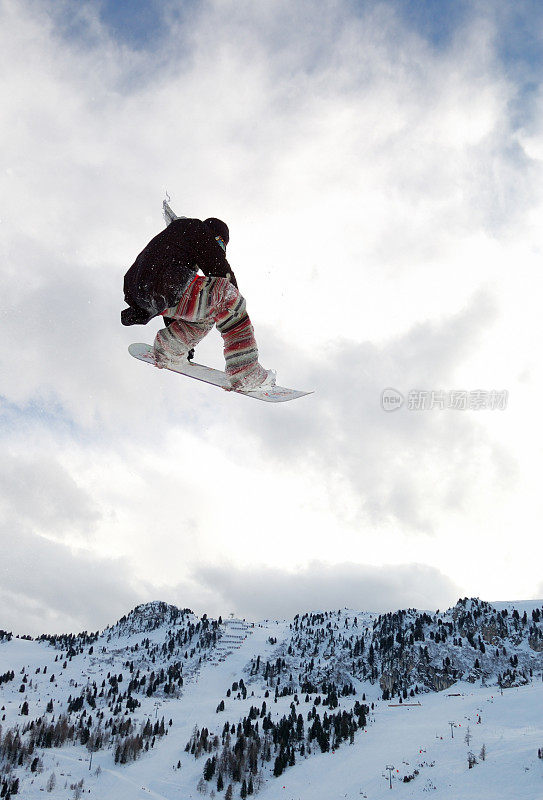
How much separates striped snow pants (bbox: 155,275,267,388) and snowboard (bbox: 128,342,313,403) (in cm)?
76

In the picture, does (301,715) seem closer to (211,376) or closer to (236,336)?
(211,376)

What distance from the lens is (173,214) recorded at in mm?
6023

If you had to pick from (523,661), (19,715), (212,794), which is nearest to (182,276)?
(212,794)

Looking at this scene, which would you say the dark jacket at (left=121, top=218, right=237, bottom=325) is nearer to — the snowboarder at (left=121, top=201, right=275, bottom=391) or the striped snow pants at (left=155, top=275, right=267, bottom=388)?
the snowboarder at (left=121, top=201, right=275, bottom=391)

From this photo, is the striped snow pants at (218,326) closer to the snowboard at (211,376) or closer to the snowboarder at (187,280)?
the snowboarder at (187,280)

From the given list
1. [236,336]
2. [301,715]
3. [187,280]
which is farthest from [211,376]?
[301,715]

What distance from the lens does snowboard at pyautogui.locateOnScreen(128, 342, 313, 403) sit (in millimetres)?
7727

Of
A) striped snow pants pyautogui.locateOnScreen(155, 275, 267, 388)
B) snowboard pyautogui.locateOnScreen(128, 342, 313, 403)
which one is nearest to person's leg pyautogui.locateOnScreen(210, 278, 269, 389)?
striped snow pants pyautogui.locateOnScreen(155, 275, 267, 388)

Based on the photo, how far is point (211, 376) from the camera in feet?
27.2

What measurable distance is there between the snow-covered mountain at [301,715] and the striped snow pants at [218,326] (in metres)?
55.0

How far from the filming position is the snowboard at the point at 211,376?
773 cm

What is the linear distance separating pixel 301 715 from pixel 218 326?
380 feet

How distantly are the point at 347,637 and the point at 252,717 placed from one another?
272ft

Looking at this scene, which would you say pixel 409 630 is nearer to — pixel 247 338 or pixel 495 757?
pixel 495 757
